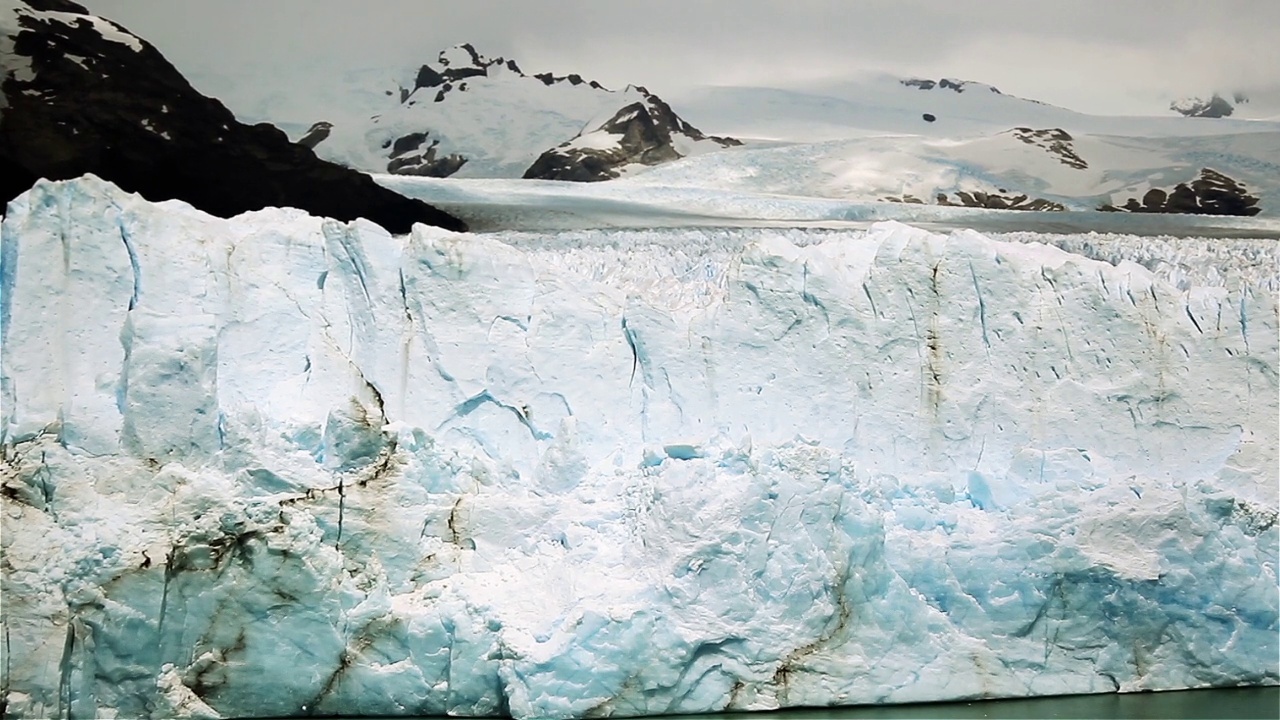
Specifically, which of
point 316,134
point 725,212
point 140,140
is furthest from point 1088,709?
point 140,140

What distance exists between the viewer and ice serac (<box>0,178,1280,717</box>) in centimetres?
721

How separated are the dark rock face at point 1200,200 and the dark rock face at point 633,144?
2.89 m

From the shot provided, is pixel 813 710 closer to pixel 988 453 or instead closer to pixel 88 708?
pixel 988 453

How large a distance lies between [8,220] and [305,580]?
2614mm

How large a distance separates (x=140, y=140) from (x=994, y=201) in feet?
18.7

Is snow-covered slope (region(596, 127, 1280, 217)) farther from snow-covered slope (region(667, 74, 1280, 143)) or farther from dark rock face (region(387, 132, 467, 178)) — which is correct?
dark rock face (region(387, 132, 467, 178))

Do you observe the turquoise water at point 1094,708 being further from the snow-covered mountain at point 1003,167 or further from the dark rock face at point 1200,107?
the dark rock face at point 1200,107

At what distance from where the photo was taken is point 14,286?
7.92 metres

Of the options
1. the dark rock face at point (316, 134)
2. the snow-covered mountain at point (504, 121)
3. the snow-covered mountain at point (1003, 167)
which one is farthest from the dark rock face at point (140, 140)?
the snow-covered mountain at point (1003, 167)

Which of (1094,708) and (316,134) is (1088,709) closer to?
(1094,708)

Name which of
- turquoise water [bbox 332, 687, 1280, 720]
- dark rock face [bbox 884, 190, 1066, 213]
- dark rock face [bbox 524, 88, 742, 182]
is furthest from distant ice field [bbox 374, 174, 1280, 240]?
turquoise water [bbox 332, 687, 1280, 720]

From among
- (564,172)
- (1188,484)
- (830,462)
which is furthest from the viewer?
(564,172)

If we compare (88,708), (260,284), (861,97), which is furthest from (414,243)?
(861,97)

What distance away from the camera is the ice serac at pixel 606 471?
7.21 meters
